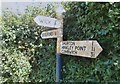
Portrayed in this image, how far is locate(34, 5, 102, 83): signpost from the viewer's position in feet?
6.64

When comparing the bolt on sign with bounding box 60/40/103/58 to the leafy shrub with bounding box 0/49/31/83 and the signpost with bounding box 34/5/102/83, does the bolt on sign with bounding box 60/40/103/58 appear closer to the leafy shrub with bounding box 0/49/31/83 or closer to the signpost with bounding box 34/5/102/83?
the signpost with bounding box 34/5/102/83

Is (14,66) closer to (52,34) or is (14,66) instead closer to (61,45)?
(52,34)

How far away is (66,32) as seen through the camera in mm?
2490

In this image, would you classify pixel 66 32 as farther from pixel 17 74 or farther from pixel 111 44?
pixel 17 74

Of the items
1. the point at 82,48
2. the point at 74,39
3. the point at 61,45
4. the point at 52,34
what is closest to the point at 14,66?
the point at 52,34

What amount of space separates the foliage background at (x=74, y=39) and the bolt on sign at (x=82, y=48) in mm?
63

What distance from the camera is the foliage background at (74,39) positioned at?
6.24 ft

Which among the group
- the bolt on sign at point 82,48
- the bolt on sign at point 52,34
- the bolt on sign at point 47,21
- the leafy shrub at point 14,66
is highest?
the bolt on sign at point 47,21

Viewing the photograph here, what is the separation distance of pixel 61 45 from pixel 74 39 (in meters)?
0.13

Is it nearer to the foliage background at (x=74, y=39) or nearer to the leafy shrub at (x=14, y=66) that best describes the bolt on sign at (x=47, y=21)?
the foliage background at (x=74, y=39)

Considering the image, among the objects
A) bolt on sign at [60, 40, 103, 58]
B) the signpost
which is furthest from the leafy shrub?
bolt on sign at [60, 40, 103, 58]

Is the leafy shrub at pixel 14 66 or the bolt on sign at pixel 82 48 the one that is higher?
the bolt on sign at pixel 82 48

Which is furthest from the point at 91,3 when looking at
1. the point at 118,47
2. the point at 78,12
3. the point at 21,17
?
the point at 21,17

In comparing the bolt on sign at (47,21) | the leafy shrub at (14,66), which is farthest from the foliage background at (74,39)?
the bolt on sign at (47,21)
